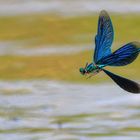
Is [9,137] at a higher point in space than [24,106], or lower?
lower

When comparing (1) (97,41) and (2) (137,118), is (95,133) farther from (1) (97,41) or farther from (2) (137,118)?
(1) (97,41)

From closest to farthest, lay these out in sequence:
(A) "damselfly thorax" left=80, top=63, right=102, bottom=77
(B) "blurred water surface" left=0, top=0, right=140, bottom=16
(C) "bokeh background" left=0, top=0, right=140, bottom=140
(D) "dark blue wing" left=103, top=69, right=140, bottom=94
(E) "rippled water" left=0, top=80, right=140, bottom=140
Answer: (D) "dark blue wing" left=103, top=69, right=140, bottom=94 → (A) "damselfly thorax" left=80, top=63, right=102, bottom=77 → (E) "rippled water" left=0, top=80, right=140, bottom=140 → (C) "bokeh background" left=0, top=0, right=140, bottom=140 → (B) "blurred water surface" left=0, top=0, right=140, bottom=16

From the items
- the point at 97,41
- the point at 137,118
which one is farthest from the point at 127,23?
the point at 97,41

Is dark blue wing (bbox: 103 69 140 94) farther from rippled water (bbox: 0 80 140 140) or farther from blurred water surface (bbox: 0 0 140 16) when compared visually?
blurred water surface (bbox: 0 0 140 16)

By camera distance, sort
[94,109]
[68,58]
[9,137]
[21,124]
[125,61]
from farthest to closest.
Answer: [68,58], [94,109], [21,124], [9,137], [125,61]

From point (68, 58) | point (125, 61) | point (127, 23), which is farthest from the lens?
point (127, 23)

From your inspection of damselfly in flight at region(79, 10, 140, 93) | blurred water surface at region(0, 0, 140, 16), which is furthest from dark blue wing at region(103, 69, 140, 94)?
blurred water surface at region(0, 0, 140, 16)
